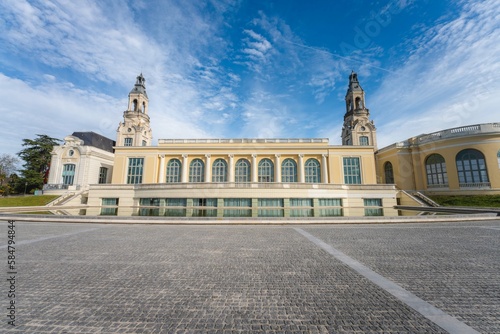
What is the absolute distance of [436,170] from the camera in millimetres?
37312

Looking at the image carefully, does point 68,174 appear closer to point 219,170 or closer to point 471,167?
point 219,170

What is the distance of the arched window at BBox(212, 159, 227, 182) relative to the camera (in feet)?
137

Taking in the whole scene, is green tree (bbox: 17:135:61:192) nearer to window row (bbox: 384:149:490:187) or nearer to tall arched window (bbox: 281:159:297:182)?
tall arched window (bbox: 281:159:297:182)

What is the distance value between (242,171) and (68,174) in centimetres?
3816

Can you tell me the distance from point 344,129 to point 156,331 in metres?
61.3

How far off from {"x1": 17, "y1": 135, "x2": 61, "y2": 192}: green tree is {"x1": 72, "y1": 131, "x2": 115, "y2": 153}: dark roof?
8090 mm

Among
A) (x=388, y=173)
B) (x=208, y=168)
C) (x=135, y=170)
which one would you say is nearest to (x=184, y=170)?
(x=208, y=168)

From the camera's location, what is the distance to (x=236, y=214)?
2519cm

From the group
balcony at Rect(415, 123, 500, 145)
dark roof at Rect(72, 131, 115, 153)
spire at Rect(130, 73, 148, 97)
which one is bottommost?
balcony at Rect(415, 123, 500, 145)

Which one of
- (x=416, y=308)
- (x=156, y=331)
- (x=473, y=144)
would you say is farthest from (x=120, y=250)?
(x=473, y=144)

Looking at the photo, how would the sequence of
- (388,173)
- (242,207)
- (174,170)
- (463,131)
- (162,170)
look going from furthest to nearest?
(388,173)
(174,170)
(162,170)
(463,131)
(242,207)

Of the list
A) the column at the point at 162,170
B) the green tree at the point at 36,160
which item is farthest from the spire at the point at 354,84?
the green tree at the point at 36,160

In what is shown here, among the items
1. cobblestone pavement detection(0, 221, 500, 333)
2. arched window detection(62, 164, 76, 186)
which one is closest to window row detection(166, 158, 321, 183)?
arched window detection(62, 164, 76, 186)

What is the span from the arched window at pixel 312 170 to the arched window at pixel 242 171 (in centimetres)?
1129
